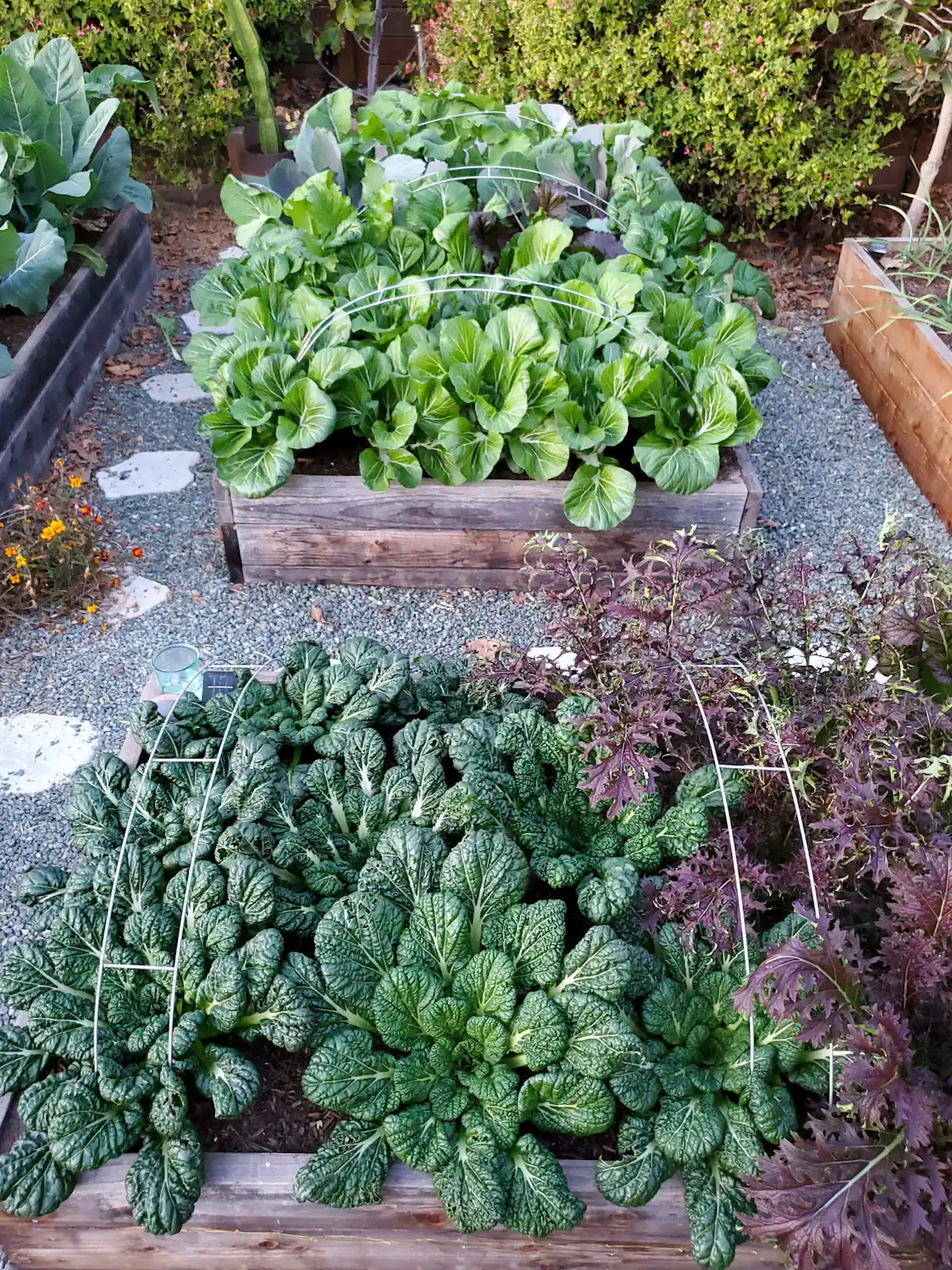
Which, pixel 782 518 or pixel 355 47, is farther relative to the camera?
pixel 355 47

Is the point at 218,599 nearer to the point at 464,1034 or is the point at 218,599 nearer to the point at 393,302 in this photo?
the point at 393,302

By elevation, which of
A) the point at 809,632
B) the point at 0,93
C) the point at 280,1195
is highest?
the point at 0,93

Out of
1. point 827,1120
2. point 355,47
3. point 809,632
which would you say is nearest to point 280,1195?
point 827,1120

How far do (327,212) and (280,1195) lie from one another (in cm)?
308

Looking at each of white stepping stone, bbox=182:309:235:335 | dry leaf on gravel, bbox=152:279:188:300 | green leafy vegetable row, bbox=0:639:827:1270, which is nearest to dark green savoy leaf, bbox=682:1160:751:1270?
green leafy vegetable row, bbox=0:639:827:1270

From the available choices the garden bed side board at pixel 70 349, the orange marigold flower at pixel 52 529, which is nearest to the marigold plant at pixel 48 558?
the orange marigold flower at pixel 52 529

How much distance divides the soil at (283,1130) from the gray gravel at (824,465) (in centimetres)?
225

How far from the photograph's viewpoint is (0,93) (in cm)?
368

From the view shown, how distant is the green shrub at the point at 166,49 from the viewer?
470 cm

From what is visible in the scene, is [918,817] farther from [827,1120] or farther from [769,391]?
A: [769,391]

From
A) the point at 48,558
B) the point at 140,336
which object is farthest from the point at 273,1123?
the point at 140,336

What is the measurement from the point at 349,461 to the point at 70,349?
1411 mm

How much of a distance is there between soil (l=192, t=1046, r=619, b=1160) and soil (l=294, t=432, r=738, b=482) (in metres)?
1.83

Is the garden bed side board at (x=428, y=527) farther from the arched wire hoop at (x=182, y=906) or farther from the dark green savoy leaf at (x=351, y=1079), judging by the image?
the dark green savoy leaf at (x=351, y=1079)
